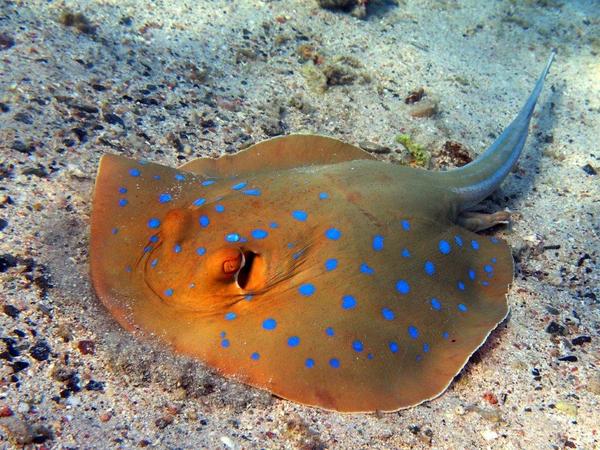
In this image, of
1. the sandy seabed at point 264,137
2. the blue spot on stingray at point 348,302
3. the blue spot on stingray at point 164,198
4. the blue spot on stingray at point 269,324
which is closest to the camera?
the sandy seabed at point 264,137

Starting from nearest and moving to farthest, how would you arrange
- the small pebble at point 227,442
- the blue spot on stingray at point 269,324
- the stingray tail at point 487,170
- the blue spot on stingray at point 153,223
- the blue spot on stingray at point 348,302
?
the small pebble at point 227,442 → the blue spot on stingray at point 269,324 → the blue spot on stingray at point 348,302 → the blue spot on stingray at point 153,223 → the stingray tail at point 487,170

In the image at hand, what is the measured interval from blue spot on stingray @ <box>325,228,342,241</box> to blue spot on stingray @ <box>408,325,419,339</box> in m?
0.87

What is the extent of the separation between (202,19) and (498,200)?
503 cm

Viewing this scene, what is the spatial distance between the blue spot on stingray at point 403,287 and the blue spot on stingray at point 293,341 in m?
0.95

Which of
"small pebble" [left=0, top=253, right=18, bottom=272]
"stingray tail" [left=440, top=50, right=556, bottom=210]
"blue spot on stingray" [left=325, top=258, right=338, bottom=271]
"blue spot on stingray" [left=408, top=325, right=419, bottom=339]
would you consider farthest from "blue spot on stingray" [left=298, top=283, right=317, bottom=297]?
"small pebble" [left=0, top=253, right=18, bottom=272]

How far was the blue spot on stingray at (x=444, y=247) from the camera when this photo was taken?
154 inches

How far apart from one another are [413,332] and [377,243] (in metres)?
0.74

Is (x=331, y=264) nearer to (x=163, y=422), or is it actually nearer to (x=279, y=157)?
(x=163, y=422)

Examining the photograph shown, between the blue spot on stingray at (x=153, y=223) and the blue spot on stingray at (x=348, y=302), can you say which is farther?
the blue spot on stingray at (x=153, y=223)

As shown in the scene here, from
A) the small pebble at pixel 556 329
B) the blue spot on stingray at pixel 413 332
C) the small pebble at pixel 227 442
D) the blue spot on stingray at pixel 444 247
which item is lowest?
the small pebble at pixel 227 442

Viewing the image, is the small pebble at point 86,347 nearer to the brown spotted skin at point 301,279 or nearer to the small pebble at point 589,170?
the brown spotted skin at point 301,279

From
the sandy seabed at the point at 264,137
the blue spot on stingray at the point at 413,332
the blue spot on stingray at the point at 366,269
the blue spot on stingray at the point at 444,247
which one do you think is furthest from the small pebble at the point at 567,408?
the blue spot on stingray at the point at 366,269

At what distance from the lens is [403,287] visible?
3457mm

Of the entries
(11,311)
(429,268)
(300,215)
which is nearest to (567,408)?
(429,268)
